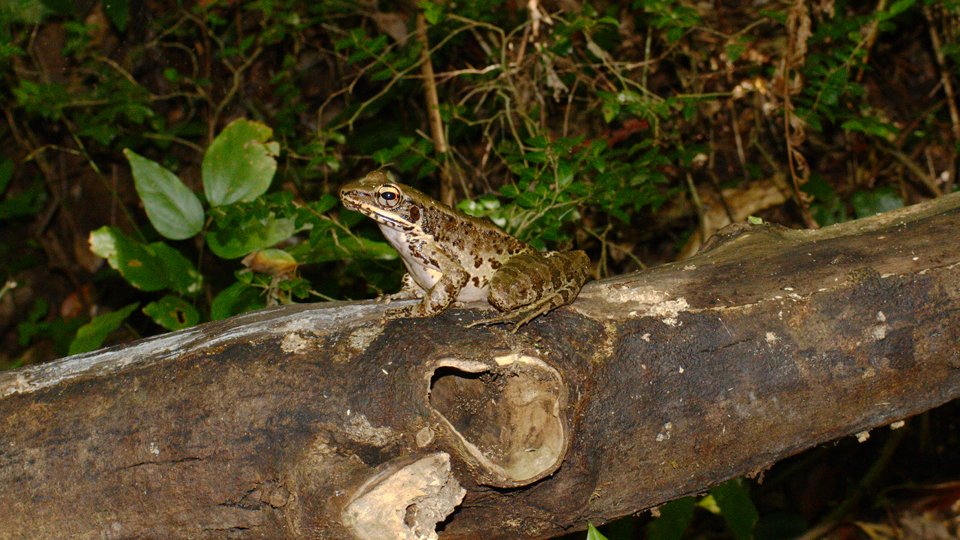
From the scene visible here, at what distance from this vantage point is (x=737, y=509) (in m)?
3.88

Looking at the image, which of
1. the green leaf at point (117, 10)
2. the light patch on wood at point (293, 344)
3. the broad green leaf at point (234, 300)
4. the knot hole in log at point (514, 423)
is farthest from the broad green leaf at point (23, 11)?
the knot hole in log at point (514, 423)

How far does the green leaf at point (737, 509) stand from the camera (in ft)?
12.7

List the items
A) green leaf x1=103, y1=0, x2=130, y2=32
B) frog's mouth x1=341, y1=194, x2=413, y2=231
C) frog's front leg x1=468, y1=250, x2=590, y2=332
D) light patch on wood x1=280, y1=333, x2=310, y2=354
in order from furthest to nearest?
green leaf x1=103, y1=0, x2=130, y2=32
frog's mouth x1=341, y1=194, x2=413, y2=231
frog's front leg x1=468, y1=250, x2=590, y2=332
light patch on wood x1=280, y1=333, x2=310, y2=354

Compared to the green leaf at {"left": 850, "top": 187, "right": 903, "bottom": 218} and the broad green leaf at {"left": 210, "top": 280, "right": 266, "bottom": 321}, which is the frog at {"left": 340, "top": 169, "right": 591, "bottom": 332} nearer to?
the broad green leaf at {"left": 210, "top": 280, "right": 266, "bottom": 321}

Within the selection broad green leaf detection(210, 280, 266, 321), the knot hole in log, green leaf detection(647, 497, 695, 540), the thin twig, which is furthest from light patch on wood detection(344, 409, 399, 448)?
the thin twig

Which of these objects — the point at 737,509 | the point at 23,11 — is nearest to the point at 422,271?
the point at 737,509

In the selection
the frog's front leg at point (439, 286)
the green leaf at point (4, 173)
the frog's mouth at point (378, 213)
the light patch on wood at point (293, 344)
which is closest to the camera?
the light patch on wood at point (293, 344)

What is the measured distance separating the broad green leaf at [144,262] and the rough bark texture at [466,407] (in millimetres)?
1400

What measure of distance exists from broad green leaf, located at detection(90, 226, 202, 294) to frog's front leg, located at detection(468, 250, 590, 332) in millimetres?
2057

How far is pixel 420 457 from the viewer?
242cm

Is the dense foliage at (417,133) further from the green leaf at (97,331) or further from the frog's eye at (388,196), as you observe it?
the frog's eye at (388,196)

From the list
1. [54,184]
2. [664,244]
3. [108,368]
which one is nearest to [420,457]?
[108,368]

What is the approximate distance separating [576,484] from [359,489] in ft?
2.26

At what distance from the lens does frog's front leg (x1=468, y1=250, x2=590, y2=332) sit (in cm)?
278
